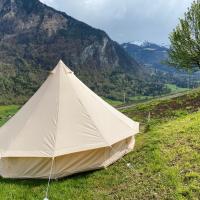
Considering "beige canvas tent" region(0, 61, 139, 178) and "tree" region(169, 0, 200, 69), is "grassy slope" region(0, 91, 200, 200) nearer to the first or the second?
"beige canvas tent" region(0, 61, 139, 178)

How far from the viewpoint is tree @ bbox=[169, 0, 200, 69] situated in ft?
140

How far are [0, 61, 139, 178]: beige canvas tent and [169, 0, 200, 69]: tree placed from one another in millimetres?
28598

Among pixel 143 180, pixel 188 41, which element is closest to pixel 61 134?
pixel 143 180

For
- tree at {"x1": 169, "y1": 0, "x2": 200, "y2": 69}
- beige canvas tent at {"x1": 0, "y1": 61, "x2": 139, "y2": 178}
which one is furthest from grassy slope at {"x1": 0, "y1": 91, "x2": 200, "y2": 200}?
tree at {"x1": 169, "y1": 0, "x2": 200, "y2": 69}

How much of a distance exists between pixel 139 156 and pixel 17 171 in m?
4.77

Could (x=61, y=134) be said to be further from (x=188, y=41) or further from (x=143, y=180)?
(x=188, y=41)

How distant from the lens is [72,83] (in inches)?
672

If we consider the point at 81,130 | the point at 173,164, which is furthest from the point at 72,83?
the point at 173,164

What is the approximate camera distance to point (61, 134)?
15.1 meters

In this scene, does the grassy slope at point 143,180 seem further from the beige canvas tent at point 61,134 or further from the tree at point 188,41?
the tree at point 188,41

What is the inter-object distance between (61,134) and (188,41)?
31776mm

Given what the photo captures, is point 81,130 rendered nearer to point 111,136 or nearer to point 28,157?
point 111,136

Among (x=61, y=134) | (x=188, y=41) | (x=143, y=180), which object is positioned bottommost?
(x=143, y=180)

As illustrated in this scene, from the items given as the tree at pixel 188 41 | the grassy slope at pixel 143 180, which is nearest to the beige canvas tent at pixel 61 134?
the grassy slope at pixel 143 180
